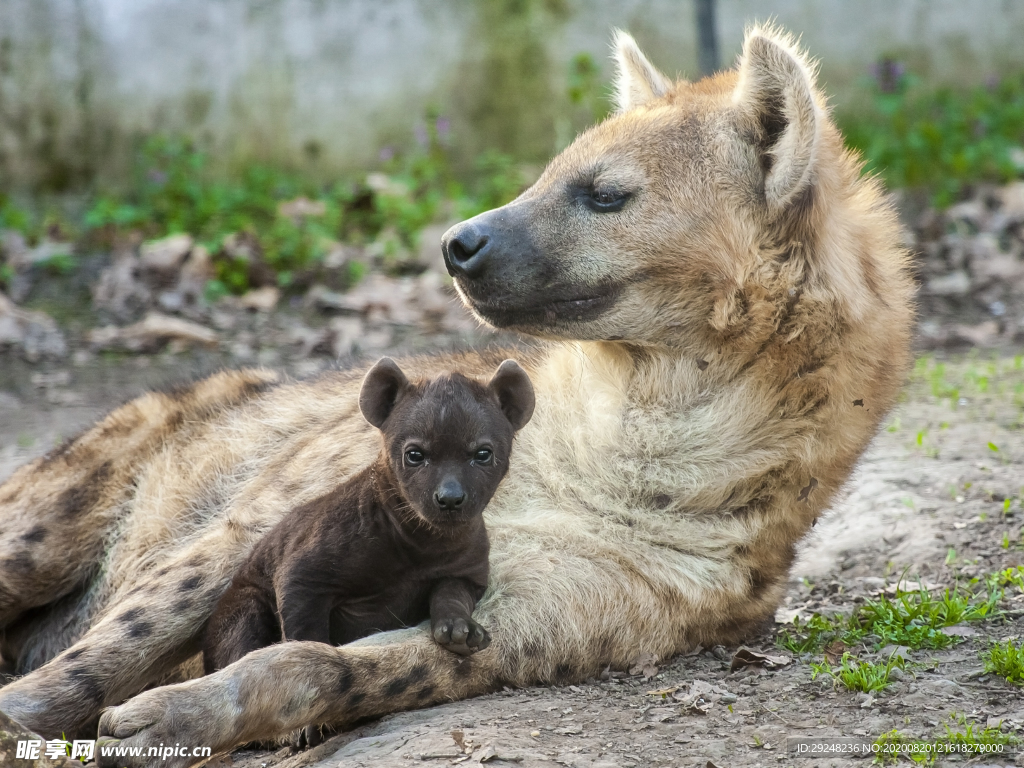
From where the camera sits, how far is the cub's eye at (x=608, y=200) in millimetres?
3020

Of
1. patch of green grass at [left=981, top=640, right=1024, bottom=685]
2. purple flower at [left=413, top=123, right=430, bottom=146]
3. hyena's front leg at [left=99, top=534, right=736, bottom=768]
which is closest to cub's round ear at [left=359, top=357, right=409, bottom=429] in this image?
hyena's front leg at [left=99, top=534, right=736, bottom=768]

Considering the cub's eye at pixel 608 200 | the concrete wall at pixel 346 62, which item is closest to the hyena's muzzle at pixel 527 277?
the cub's eye at pixel 608 200

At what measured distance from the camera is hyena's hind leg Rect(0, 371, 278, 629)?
3.58m

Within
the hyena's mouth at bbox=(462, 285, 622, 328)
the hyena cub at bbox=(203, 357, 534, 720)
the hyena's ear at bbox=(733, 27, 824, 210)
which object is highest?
the hyena's ear at bbox=(733, 27, 824, 210)

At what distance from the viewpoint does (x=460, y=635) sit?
2.63 m

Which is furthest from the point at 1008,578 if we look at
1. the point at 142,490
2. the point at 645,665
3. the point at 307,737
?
the point at 142,490

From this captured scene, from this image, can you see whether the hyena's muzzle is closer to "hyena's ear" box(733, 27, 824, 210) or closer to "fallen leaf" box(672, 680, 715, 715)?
"hyena's ear" box(733, 27, 824, 210)

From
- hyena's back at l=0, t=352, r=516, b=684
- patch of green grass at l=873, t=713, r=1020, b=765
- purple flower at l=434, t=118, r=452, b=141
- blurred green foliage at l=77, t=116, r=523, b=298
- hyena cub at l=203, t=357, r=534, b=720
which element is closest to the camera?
patch of green grass at l=873, t=713, r=1020, b=765

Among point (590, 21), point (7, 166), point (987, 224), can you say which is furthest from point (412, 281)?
point (987, 224)

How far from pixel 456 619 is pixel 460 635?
0.13ft

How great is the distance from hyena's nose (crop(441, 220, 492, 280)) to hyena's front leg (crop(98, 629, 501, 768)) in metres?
0.90

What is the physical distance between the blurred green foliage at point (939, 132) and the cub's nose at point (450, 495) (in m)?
6.36

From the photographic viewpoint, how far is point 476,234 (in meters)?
2.97

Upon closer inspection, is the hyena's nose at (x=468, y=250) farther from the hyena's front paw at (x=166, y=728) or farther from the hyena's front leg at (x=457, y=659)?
the hyena's front paw at (x=166, y=728)
